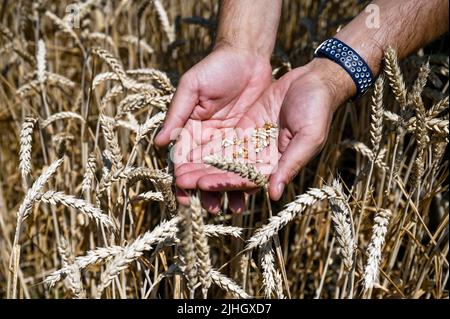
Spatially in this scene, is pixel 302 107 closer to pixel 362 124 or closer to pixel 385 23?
pixel 385 23

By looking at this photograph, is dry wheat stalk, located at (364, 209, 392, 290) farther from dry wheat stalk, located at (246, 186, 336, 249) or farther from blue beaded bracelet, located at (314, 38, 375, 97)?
blue beaded bracelet, located at (314, 38, 375, 97)

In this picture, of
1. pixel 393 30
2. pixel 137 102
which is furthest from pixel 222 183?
pixel 393 30

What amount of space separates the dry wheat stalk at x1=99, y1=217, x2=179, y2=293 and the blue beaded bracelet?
2.26ft

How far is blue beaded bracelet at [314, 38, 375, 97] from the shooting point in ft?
5.09

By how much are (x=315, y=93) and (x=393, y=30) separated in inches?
12.0

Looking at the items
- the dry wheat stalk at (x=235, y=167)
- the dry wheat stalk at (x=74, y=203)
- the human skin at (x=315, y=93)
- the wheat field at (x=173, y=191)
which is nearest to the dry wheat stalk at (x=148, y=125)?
the wheat field at (x=173, y=191)

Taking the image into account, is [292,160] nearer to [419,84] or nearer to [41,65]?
[419,84]

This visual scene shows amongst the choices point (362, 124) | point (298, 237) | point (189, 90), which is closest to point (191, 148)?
point (189, 90)

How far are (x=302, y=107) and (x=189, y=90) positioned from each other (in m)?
0.29

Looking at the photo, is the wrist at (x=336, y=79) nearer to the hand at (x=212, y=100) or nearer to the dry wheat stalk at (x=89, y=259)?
the hand at (x=212, y=100)

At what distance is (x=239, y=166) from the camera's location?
41.3 inches

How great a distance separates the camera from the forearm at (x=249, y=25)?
169cm

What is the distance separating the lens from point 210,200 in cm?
136
